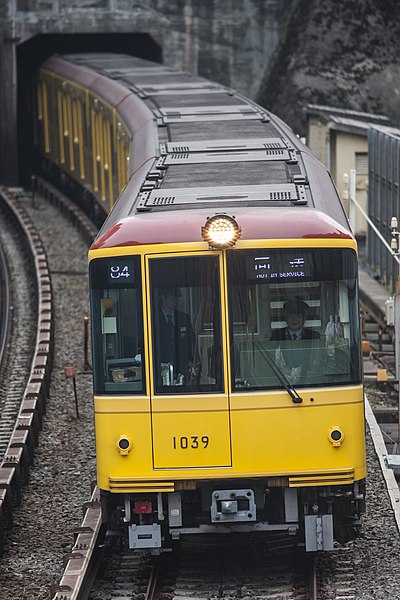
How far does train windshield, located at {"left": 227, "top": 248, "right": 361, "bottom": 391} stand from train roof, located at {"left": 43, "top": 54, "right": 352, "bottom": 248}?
184 millimetres

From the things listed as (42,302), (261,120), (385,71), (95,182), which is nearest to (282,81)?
(385,71)

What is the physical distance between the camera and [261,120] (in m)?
13.7

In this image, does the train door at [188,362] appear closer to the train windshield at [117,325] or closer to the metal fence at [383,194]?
the train windshield at [117,325]

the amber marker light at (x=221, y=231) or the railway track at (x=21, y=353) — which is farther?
the railway track at (x=21, y=353)

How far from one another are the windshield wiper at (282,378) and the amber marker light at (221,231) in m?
0.72

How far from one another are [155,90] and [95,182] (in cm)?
425

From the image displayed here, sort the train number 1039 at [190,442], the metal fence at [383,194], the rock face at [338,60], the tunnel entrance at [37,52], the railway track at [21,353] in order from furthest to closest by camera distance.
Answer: the tunnel entrance at [37,52], the rock face at [338,60], the metal fence at [383,194], the railway track at [21,353], the train number 1039 at [190,442]

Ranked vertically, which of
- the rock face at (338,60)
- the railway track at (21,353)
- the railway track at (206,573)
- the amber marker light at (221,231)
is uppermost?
the amber marker light at (221,231)

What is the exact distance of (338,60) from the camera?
1185 inches

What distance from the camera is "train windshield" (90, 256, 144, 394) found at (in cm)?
941

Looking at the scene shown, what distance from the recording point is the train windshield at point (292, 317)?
9.35 metres

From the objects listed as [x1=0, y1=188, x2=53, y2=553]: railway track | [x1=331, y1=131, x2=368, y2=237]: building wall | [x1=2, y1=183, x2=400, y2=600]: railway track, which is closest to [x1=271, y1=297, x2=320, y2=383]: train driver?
[x1=2, y1=183, x2=400, y2=600]: railway track

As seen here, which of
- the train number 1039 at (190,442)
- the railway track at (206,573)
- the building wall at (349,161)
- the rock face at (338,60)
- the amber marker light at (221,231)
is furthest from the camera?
the rock face at (338,60)

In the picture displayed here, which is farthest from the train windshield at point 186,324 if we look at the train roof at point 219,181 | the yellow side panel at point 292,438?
the yellow side panel at point 292,438
